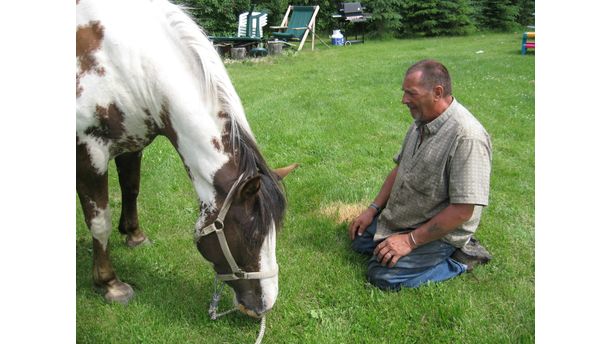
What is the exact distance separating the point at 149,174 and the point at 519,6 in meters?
24.8

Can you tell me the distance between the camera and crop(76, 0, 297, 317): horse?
2.27 metres

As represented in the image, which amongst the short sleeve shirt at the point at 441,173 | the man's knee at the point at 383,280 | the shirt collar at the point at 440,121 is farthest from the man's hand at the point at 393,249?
the shirt collar at the point at 440,121

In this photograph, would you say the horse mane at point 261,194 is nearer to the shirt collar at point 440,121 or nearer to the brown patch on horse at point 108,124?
the brown patch on horse at point 108,124

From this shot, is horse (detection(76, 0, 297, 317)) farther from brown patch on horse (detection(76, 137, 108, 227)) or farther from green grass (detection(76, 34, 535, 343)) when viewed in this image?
green grass (detection(76, 34, 535, 343))

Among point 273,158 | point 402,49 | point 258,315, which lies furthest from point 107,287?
point 402,49

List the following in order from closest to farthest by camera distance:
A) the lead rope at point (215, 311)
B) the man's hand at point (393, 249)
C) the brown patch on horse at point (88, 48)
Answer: the brown patch on horse at point (88, 48)
the lead rope at point (215, 311)
the man's hand at point (393, 249)

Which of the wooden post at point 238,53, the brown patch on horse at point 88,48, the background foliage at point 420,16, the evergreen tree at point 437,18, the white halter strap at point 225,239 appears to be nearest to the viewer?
the white halter strap at point 225,239

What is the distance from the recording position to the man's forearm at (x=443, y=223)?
272cm

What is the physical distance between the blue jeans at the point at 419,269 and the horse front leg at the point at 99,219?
1677mm

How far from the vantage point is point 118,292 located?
9.84 feet

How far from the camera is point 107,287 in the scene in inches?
119

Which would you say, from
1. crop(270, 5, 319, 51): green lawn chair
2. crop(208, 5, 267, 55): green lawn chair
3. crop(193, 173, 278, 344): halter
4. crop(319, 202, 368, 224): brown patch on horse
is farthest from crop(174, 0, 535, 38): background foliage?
crop(193, 173, 278, 344): halter

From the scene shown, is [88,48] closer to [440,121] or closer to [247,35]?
[440,121]

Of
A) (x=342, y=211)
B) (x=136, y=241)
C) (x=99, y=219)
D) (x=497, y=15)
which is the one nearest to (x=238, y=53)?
(x=342, y=211)
